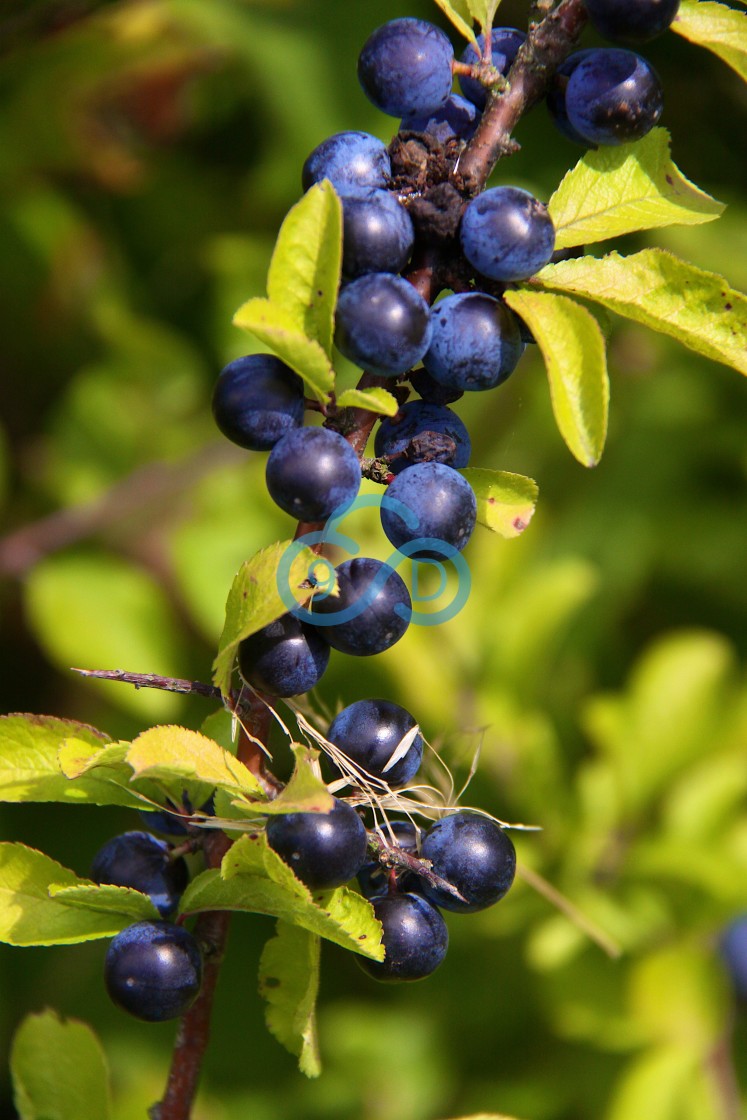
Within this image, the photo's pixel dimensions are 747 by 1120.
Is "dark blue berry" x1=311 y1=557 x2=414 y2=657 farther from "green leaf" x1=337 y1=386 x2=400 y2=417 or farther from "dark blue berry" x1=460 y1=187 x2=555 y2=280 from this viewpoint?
"dark blue berry" x1=460 y1=187 x2=555 y2=280

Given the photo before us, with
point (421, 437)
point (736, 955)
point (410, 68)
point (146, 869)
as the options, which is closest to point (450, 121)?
point (410, 68)

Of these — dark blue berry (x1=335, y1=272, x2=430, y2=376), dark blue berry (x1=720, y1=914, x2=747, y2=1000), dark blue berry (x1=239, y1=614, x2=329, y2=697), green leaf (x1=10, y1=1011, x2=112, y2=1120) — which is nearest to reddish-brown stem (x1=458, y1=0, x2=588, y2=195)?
dark blue berry (x1=335, y1=272, x2=430, y2=376)

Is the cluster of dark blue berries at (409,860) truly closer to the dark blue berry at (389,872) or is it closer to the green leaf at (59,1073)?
the dark blue berry at (389,872)

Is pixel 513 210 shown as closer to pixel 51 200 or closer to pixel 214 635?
pixel 214 635

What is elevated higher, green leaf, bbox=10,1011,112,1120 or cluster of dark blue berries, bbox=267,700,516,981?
cluster of dark blue berries, bbox=267,700,516,981

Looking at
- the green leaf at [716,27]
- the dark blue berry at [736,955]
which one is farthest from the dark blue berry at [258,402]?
the dark blue berry at [736,955]

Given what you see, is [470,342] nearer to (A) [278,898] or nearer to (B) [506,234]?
(B) [506,234]

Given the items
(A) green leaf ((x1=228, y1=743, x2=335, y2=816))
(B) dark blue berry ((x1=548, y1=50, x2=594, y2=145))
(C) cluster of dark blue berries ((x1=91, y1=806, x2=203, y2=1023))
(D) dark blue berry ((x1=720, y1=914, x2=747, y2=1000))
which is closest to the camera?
(A) green leaf ((x1=228, y1=743, x2=335, y2=816))
